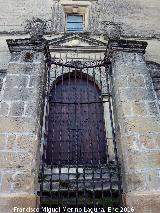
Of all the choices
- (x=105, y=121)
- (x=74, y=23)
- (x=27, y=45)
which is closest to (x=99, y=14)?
(x=74, y=23)

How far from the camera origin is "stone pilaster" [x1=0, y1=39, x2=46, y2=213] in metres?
4.31

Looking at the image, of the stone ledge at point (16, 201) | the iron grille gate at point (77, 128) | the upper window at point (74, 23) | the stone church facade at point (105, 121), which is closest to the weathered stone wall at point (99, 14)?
the upper window at point (74, 23)

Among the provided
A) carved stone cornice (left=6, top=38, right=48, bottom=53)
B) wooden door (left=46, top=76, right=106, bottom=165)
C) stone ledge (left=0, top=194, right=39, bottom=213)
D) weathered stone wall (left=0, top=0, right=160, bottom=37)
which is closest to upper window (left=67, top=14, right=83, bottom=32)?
weathered stone wall (left=0, top=0, right=160, bottom=37)

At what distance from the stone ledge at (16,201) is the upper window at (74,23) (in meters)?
6.95

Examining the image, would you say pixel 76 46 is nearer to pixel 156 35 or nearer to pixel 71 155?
pixel 156 35

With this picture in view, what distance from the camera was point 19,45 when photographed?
6078mm

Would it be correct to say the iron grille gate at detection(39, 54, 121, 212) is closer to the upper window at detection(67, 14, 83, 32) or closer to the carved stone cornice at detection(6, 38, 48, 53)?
the carved stone cornice at detection(6, 38, 48, 53)

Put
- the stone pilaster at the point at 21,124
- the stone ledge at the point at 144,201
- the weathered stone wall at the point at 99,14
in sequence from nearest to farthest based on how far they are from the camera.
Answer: the stone ledge at the point at 144,201
the stone pilaster at the point at 21,124
the weathered stone wall at the point at 99,14

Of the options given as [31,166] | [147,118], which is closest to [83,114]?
[147,118]

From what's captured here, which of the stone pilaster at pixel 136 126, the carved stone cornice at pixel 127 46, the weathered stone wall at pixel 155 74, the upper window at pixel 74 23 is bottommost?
the stone pilaster at pixel 136 126

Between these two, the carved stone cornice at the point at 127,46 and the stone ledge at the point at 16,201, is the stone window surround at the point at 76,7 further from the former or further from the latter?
the stone ledge at the point at 16,201

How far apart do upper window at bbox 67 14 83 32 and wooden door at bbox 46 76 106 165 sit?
273 centimetres

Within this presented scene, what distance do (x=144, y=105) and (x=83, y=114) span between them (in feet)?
8.40

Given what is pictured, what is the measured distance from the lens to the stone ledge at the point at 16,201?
4166 mm
